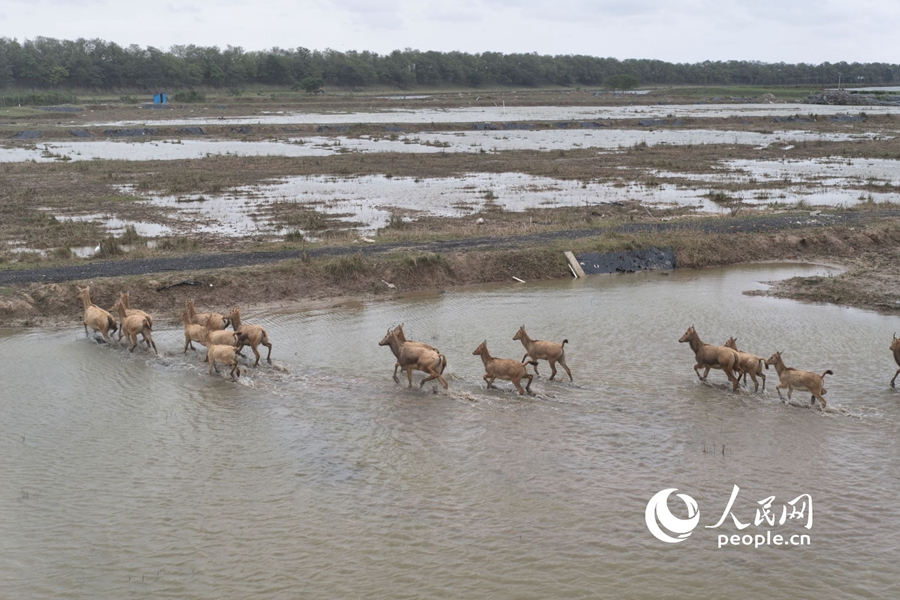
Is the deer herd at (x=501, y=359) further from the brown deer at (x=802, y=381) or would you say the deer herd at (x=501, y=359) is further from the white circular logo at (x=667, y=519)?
the white circular logo at (x=667, y=519)

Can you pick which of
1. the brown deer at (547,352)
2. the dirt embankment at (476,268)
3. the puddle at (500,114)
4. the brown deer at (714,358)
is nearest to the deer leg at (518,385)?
the brown deer at (547,352)

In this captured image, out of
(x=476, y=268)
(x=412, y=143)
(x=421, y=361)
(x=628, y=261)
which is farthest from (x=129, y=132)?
(x=421, y=361)

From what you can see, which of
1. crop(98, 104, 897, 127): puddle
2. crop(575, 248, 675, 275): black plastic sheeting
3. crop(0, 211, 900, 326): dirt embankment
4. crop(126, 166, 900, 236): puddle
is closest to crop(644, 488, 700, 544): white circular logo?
crop(0, 211, 900, 326): dirt embankment

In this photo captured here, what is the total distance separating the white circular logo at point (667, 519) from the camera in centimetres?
938

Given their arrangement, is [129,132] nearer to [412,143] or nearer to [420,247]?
[412,143]

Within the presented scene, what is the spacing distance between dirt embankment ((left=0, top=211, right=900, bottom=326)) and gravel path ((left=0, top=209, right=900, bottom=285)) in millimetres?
80

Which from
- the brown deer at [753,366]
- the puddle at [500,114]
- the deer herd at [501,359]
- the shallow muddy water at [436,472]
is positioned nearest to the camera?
the shallow muddy water at [436,472]

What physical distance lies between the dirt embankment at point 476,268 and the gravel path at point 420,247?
0.26 ft

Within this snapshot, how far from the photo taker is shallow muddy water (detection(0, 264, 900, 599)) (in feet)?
28.7

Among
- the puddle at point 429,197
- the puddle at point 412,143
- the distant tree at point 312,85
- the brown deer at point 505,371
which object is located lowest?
the brown deer at point 505,371

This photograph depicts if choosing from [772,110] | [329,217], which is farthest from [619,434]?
[772,110]

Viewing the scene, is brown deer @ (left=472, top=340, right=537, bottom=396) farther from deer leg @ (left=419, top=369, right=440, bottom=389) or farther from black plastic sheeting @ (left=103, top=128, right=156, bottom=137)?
black plastic sheeting @ (left=103, top=128, right=156, bottom=137)

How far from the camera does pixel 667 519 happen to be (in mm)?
9648

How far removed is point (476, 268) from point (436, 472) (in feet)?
40.9
